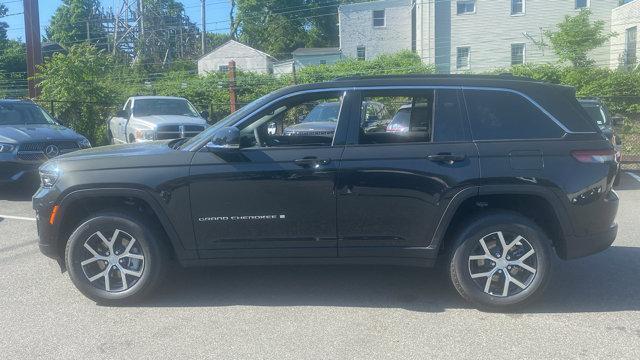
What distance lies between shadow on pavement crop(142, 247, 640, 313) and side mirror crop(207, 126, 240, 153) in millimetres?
1330

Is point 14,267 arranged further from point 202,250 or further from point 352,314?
point 352,314

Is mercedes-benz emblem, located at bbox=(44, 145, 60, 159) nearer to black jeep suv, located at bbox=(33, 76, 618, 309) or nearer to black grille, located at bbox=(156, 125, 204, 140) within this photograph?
black grille, located at bbox=(156, 125, 204, 140)

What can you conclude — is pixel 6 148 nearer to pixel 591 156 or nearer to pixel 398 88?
pixel 398 88

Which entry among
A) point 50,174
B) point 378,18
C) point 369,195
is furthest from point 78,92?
point 378,18

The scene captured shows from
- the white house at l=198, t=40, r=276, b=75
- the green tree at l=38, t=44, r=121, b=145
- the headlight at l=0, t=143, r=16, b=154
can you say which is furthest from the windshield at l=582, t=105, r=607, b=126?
the white house at l=198, t=40, r=276, b=75

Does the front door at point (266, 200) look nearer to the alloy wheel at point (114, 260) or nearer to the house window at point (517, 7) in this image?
the alloy wheel at point (114, 260)

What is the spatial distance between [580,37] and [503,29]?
5.16 m

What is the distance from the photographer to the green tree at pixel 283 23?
198 feet

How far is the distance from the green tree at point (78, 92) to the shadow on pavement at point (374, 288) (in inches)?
509

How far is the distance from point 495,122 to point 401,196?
100 centimetres

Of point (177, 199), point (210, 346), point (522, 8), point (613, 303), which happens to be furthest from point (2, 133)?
point (522, 8)

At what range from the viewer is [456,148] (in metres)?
4.79

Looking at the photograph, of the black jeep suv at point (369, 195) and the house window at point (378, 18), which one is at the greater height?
the house window at point (378, 18)

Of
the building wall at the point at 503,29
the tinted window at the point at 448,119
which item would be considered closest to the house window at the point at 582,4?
the building wall at the point at 503,29
